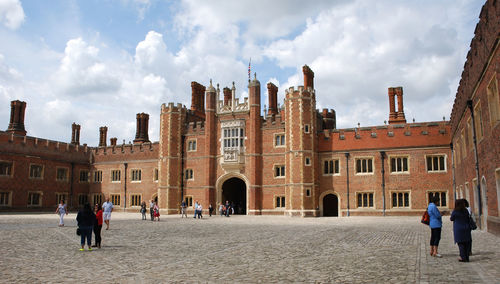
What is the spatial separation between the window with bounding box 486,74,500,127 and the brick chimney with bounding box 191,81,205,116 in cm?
3175

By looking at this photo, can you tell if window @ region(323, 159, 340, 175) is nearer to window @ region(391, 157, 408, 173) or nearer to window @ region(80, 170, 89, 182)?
window @ region(391, 157, 408, 173)

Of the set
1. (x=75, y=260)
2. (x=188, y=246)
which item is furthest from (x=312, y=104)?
(x=75, y=260)

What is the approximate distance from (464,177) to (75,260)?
2022 cm

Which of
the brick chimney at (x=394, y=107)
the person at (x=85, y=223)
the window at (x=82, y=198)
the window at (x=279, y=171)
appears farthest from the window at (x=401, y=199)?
the window at (x=82, y=198)

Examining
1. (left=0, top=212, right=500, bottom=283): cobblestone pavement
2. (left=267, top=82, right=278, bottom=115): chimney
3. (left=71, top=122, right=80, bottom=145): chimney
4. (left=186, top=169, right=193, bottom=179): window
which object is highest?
(left=267, top=82, right=278, bottom=115): chimney

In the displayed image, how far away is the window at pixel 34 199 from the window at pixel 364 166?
31.3 meters

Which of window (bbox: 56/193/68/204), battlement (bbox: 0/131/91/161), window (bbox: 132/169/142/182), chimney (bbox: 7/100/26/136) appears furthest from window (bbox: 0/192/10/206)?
window (bbox: 132/169/142/182)

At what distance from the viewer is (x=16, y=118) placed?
4253cm

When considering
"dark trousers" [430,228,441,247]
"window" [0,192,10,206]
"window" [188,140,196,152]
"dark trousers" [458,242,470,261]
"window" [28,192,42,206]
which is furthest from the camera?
"window" [28,192,42,206]

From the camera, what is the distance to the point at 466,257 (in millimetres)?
8625

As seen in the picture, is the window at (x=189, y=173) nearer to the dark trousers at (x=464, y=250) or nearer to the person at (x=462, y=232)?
the person at (x=462, y=232)

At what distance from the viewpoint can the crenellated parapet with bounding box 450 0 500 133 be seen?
36.2 ft

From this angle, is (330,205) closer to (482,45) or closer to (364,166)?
(364,166)

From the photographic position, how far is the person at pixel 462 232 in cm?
864
